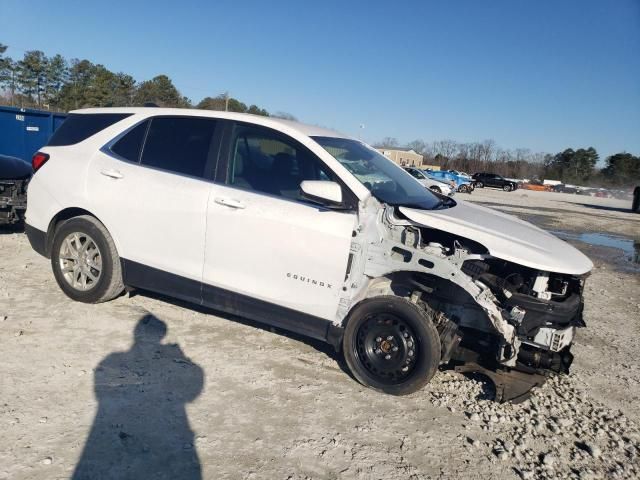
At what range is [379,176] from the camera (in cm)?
435

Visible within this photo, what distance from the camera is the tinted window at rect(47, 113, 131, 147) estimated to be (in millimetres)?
4871

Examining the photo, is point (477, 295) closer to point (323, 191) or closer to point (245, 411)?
point (323, 191)

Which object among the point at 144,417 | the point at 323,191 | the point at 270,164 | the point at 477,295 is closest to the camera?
the point at 144,417

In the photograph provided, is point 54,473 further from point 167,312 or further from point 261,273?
point 167,312

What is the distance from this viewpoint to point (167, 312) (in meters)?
4.96

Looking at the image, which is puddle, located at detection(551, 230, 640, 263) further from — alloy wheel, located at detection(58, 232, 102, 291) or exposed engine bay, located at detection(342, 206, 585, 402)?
→ alloy wheel, located at detection(58, 232, 102, 291)

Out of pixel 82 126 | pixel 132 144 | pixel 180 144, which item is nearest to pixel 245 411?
pixel 180 144

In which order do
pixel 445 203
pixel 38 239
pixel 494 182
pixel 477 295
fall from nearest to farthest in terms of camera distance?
pixel 477 295
pixel 445 203
pixel 38 239
pixel 494 182

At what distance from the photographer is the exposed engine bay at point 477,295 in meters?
3.54

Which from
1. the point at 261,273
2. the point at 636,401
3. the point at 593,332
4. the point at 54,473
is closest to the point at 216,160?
the point at 261,273

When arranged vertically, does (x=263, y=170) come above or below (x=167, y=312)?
above

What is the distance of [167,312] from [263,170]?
193cm

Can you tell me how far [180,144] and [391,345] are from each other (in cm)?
259

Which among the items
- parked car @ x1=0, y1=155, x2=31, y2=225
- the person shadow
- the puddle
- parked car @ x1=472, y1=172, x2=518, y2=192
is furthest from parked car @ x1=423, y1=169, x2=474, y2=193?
the person shadow
